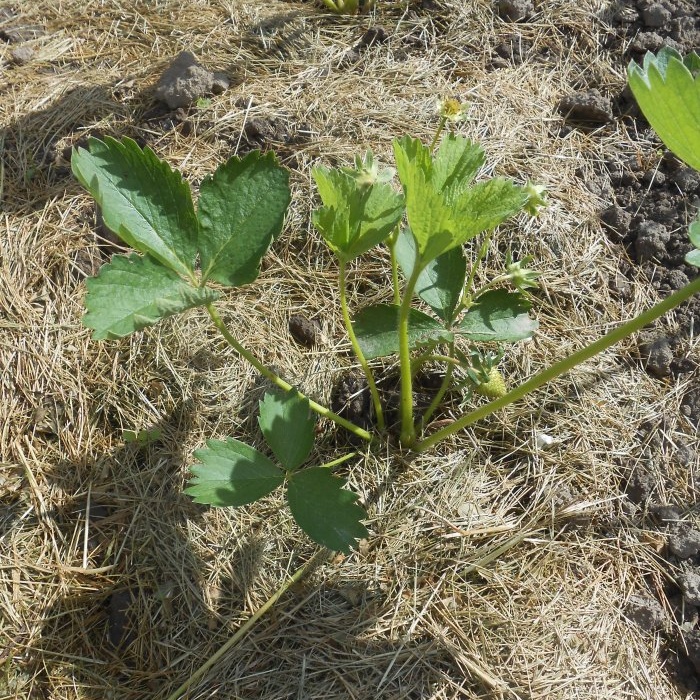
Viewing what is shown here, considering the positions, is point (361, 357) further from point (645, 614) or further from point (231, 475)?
point (645, 614)

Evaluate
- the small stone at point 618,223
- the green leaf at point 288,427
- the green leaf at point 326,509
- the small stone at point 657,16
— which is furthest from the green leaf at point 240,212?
the small stone at point 657,16

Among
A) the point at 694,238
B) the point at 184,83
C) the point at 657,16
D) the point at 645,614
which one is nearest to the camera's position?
the point at 694,238

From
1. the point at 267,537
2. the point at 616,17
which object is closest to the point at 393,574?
the point at 267,537

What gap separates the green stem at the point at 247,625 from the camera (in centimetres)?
135

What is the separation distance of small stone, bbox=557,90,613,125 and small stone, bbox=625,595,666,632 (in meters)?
1.41

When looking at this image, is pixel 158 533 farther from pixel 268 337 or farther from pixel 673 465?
pixel 673 465

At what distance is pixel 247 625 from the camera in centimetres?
139

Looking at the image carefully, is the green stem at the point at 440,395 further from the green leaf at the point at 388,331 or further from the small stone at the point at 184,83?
the small stone at the point at 184,83

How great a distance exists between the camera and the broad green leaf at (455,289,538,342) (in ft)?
4.84

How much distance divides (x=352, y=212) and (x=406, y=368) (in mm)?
343

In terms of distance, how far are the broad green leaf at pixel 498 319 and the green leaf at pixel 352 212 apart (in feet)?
1.01

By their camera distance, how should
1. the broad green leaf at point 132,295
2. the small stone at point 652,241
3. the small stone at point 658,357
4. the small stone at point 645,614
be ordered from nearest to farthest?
1. the broad green leaf at point 132,295
2. the small stone at point 645,614
3. the small stone at point 658,357
4. the small stone at point 652,241

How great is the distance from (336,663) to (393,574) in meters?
0.21

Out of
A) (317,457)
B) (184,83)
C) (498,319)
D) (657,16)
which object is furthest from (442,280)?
(657,16)
